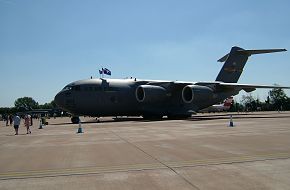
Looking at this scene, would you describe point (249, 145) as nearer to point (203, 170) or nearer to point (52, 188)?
point (203, 170)

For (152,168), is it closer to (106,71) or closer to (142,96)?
(142,96)

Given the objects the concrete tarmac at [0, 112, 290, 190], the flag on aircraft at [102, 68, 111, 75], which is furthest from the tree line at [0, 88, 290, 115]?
the concrete tarmac at [0, 112, 290, 190]

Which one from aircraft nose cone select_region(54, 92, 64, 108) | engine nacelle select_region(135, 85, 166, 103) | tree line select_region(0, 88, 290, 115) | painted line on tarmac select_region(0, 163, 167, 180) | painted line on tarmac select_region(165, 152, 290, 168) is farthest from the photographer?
tree line select_region(0, 88, 290, 115)

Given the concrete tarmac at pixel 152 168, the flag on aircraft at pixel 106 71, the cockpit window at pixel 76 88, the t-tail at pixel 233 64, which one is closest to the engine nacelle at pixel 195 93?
the t-tail at pixel 233 64

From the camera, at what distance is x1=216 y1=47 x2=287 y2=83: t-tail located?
3734 cm

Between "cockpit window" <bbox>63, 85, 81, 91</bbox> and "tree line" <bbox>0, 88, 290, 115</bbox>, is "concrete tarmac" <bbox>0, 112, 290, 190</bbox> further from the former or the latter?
"tree line" <bbox>0, 88, 290, 115</bbox>

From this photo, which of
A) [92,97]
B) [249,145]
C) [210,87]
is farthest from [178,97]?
[249,145]

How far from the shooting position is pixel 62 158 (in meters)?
9.18

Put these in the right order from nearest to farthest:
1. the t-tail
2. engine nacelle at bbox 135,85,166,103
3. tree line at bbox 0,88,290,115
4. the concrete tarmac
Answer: the concrete tarmac < engine nacelle at bbox 135,85,166,103 < the t-tail < tree line at bbox 0,88,290,115

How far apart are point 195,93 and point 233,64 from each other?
8297 millimetres

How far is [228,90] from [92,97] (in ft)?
49.4

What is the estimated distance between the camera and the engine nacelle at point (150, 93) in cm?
3225

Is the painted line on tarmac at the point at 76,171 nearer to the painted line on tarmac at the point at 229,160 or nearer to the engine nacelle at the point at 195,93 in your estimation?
the painted line on tarmac at the point at 229,160

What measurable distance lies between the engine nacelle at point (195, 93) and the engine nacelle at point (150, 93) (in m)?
2.22
